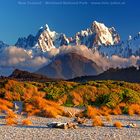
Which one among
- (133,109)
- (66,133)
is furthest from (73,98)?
(66,133)

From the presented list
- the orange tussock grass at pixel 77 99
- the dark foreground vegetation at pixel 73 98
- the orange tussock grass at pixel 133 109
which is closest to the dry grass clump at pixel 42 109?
the dark foreground vegetation at pixel 73 98

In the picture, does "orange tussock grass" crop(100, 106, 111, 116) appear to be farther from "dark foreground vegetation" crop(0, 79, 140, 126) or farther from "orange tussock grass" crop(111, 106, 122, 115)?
"orange tussock grass" crop(111, 106, 122, 115)

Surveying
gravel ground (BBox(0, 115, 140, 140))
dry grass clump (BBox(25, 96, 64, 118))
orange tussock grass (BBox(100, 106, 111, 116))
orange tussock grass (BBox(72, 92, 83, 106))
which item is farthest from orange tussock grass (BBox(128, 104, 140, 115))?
gravel ground (BBox(0, 115, 140, 140))

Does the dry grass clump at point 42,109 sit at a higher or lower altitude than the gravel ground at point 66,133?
higher

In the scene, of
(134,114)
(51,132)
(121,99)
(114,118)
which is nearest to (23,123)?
(51,132)

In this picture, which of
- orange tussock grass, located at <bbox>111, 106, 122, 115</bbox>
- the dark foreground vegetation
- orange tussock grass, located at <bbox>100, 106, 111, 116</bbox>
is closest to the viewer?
the dark foreground vegetation

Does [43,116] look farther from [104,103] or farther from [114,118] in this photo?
[104,103]

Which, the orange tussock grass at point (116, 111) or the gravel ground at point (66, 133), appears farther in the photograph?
the orange tussock grass at point (116, 111)

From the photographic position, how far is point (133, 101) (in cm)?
4428

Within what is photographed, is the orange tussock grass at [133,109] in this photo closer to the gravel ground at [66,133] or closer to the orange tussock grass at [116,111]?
the orange tussock grass at [116,111]

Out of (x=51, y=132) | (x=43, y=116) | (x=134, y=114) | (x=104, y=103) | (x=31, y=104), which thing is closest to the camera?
(x=51, y=132)

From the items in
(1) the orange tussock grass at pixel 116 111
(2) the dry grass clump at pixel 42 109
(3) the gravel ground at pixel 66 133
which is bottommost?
(3) the gravel ground at pixel 66 133

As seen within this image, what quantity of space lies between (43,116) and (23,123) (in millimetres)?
5375

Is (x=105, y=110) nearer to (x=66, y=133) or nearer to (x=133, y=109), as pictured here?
(x=133, y=109)
